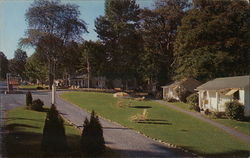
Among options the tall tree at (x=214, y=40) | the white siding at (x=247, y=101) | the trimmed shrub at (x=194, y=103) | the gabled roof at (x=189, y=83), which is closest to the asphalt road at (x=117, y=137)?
the tall tree at (x=214, y=40)

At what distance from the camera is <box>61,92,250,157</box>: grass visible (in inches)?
373

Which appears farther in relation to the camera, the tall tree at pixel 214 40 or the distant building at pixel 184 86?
the distant building at pixel 184 86

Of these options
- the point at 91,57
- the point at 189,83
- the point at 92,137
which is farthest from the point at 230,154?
the point at 189,83

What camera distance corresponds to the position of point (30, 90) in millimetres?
9172

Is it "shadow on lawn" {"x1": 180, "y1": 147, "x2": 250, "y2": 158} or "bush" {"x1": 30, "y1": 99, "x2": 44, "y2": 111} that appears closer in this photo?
"bush" {"x1": 30, "y1": 99, "x2": 44, "y2": 111}

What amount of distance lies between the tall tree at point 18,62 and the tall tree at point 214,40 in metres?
12.5

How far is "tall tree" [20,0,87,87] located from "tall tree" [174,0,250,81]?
447 inches

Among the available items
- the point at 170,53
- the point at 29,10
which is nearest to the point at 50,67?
the point at 29,10

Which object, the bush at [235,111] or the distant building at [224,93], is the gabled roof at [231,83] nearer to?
the distant building at [224,93]

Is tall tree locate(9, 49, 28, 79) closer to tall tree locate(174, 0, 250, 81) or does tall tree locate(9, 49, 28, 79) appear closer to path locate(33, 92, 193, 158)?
path locate(33, 92, 193, 158)

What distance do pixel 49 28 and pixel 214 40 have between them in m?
15.8

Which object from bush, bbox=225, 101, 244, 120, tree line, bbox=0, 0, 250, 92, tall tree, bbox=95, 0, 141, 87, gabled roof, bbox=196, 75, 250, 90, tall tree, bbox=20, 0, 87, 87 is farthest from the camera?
gabled roof, bbox=196, 75, 250, 90

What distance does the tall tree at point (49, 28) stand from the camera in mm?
8453

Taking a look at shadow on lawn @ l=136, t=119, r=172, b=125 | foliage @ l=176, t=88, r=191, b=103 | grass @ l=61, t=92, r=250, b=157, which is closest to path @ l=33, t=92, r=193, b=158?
grass @ l=61, t=92, r=250, b=157
